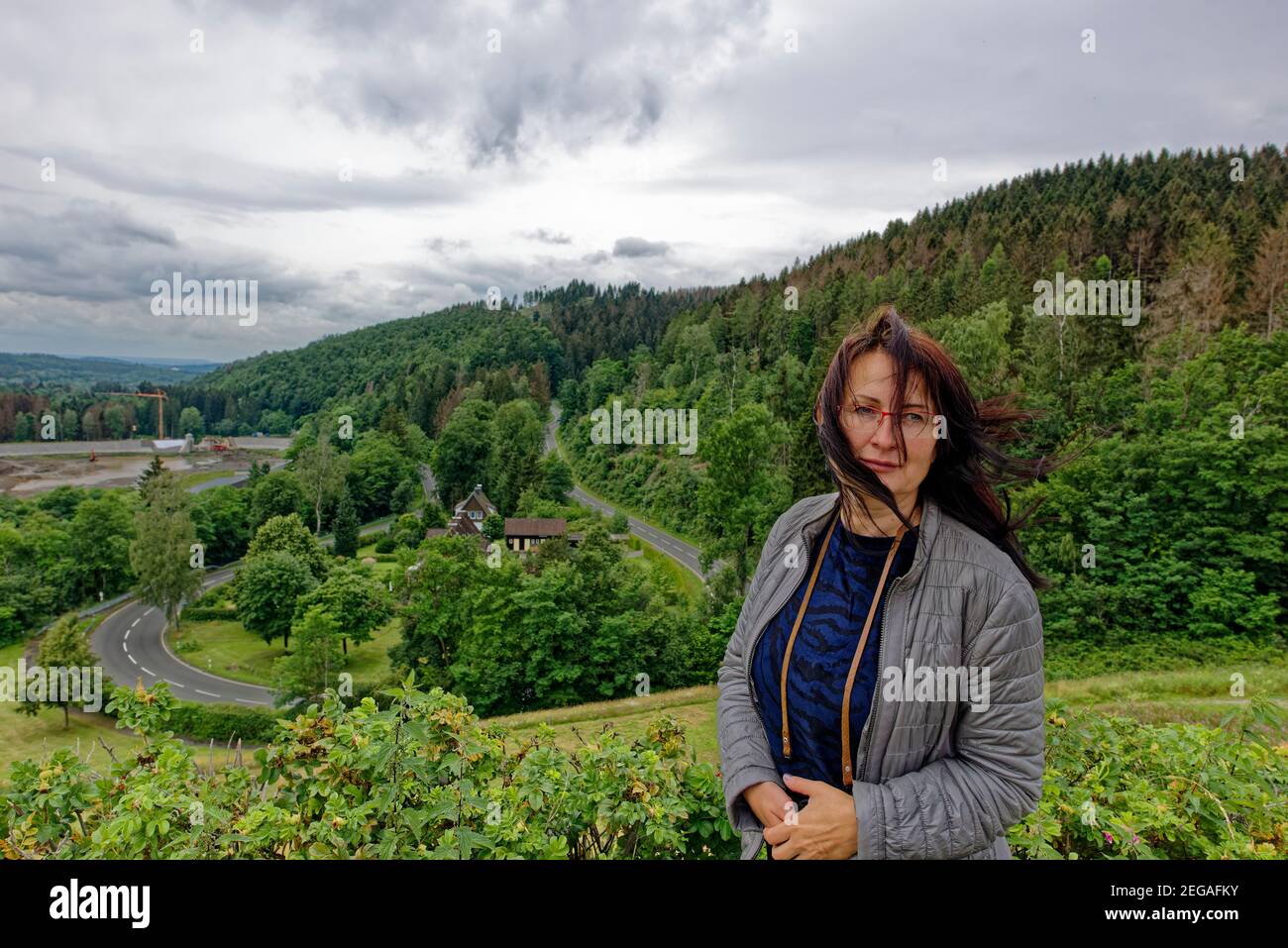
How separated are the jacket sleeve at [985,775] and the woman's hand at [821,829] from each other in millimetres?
36

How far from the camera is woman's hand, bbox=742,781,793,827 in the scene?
1.74 meters

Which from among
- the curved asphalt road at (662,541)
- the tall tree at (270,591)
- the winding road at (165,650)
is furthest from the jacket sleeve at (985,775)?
the tall tree at (270,591)

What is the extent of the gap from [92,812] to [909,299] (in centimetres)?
4326

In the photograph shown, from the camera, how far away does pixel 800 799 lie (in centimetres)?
178

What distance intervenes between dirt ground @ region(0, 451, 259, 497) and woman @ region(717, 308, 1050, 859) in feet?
236

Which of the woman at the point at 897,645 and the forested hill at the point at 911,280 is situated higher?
the forested hill at the point at 911,280

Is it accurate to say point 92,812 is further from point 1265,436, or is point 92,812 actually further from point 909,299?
point 909,299

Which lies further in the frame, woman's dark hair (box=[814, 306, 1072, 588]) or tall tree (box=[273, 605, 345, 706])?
tall tree (box=[273, 605, 345, 706])

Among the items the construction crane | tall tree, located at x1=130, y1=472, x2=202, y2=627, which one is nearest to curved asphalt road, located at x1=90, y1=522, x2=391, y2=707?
tall tree, located at x1=130, y1=472, x2=202, y2=627

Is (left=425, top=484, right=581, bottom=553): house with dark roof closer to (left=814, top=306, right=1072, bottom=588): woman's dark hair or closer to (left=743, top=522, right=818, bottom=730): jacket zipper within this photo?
(left=743, top=522, right=818, bottom=730): jacket zipper

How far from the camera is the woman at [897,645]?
1525 mm

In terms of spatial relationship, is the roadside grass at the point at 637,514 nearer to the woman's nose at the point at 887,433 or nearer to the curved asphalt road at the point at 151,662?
the curved asphalt road at the point at 151,662

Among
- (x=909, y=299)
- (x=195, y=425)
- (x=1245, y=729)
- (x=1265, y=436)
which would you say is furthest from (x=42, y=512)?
(x=1265, y=436)

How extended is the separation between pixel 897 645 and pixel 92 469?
86.9 m
